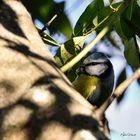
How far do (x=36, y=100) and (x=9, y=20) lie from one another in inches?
8.5

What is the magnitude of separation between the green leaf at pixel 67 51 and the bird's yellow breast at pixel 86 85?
4.1 inches

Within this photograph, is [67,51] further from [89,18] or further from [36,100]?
[36,100]

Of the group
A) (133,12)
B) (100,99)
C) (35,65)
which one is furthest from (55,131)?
(133,12)

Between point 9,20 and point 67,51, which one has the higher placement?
point 9,20

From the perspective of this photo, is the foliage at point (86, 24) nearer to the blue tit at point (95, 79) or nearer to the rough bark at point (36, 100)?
the blue tit at point (95, 79)

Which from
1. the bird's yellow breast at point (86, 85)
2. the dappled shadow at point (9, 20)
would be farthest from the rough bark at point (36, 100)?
the bird's yellow breast at point (86, 85)

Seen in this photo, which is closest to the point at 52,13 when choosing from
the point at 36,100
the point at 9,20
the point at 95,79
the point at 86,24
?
the point at 86,24

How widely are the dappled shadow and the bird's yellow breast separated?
253 millimetres

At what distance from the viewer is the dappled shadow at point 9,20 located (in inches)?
31.2

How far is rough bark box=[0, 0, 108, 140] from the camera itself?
60 centimetres

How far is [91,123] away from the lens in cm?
61

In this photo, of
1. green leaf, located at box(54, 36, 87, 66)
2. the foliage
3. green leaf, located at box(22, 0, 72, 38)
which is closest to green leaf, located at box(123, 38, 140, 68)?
the foliage

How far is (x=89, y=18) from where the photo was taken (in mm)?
1251

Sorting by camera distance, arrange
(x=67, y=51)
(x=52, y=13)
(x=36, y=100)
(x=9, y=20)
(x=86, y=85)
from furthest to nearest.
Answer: (x=52, y=13)
(x=67, y=51)
(x=86, y=85)
(x=9, y=20)
(x=36, y=100)
